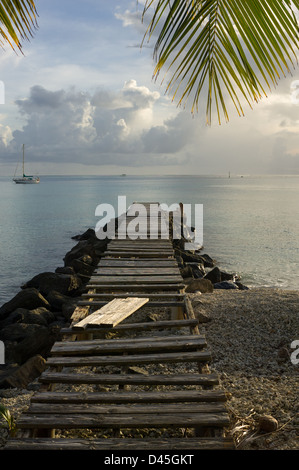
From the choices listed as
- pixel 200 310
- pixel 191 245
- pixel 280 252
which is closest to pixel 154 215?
pixel 191 245

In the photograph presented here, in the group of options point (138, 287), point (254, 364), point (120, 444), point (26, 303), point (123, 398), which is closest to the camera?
point (120, 444)

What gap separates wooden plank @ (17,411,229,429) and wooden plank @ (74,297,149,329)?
2.10m

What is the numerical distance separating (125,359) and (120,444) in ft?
5.05

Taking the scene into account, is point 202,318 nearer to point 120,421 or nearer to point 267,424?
point 267,424

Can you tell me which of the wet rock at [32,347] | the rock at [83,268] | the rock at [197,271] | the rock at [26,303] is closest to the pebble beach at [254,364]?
the wet rock at [32,347]

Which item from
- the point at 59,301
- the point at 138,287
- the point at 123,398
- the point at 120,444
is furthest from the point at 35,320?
the point at 120,444

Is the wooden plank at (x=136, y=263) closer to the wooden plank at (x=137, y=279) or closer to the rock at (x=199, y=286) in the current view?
the rock at (x=199, y=286)

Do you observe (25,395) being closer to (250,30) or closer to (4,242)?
(250,30)

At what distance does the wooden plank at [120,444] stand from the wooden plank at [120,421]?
0.18m

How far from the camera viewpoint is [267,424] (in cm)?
423

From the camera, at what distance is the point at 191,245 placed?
25.9m

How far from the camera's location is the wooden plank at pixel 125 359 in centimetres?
477

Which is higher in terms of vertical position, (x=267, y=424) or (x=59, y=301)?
(x=267, y=424)
